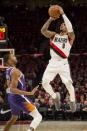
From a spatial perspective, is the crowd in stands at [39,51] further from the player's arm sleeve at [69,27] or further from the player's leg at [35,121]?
the player's leg at [35,121]

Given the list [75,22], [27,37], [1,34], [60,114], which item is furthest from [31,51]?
[1,34]

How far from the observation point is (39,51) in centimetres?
2136

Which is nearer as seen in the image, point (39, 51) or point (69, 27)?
point (69, 27)

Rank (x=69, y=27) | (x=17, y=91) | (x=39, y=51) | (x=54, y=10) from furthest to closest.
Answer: (x=39, y=51)
(x=69, y=27)
(x=54, y=10)
(x=17, y=91)

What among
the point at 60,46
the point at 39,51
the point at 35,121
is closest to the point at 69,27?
the point at 60,46

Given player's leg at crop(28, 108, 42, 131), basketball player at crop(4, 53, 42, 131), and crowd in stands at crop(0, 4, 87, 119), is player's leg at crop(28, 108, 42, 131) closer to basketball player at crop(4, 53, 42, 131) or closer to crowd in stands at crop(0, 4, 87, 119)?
basketball player at crop(4, 53, 42, 131)

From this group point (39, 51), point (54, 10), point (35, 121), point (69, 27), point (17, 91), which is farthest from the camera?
point (39, 51)

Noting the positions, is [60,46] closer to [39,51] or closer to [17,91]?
[17,91]

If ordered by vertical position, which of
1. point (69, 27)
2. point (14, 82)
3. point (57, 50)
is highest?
point (69, 27)

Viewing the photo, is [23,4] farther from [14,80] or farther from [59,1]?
[14,80]

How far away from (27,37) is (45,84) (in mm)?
12783

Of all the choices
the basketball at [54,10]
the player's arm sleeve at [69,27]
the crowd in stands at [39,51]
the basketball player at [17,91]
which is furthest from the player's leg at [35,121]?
the crowd in stands at [39,51]

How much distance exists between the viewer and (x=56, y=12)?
9.86m

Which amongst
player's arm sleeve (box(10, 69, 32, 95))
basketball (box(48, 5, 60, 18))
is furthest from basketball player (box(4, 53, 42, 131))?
basketball (box(48, 5, 60, 18))
